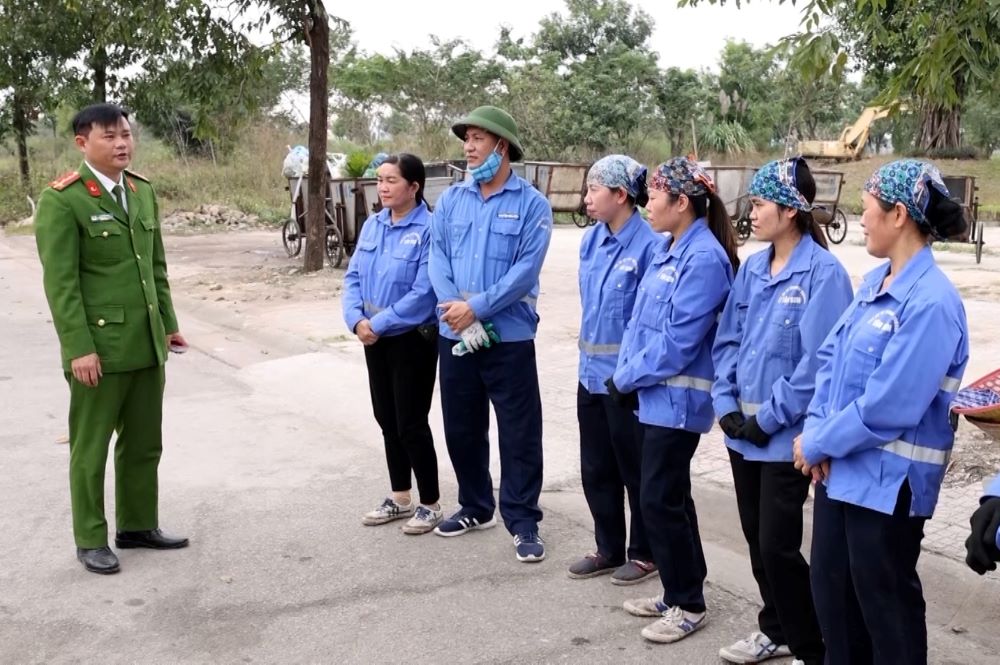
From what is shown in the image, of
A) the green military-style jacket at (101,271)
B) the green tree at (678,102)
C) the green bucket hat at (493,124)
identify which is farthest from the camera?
the green tree at (678,102)

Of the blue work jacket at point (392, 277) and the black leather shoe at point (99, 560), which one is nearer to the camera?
the black leather shoe at point (99, 560)

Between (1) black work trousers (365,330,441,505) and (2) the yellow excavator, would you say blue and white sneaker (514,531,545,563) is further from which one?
(2) the yellow excavator

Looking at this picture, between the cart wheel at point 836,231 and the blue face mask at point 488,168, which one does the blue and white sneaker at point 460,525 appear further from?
the cart wheel at point 836,231

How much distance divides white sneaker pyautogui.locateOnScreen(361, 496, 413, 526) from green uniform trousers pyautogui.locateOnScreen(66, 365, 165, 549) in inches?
39.7

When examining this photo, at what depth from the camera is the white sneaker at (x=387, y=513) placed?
17.8 feet

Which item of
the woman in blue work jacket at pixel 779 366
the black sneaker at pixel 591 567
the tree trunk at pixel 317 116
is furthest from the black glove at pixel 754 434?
the tree trunk at pixel 317 116

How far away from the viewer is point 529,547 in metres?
4.91

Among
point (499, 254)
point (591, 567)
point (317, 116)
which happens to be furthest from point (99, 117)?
point (317, 116)

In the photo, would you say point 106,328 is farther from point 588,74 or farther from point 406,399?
point 588,74

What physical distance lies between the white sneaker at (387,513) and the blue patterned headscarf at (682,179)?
7.50ft

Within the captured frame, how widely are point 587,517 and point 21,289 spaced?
39.1 ft

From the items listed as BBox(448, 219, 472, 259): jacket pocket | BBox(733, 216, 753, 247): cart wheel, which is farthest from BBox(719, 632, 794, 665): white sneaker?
BBox(733, 216, 753, 247): cart wheel

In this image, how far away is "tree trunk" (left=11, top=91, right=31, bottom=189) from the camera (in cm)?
2842

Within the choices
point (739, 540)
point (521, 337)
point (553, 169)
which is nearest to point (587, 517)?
point (739, 540)
